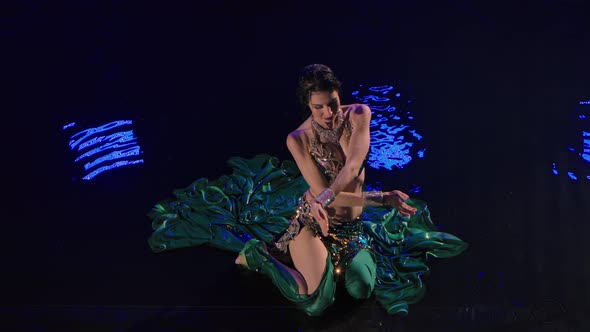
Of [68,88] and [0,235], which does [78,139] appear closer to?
[68,88]

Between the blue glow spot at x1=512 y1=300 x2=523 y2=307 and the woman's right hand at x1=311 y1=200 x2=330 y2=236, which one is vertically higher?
the woman's right hand at x1=311 y1=200 x2=330 y2=236

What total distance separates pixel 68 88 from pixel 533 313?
299 cm

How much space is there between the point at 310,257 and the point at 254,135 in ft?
2.61

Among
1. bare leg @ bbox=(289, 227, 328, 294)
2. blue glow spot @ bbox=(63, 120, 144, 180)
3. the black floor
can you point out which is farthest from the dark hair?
blue glow spot @ bbox=(63, 120, 144, 180)

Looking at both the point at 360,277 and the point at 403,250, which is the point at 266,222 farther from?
the point at 403,250

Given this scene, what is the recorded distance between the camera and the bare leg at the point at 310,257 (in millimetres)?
3406

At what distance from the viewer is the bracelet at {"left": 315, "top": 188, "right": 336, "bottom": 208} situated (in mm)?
3303

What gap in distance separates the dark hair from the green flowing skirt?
1.56 feet

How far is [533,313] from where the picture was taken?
11.8 ft

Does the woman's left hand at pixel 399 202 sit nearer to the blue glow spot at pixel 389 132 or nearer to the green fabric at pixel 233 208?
the blue glow spot at pixel 389 132

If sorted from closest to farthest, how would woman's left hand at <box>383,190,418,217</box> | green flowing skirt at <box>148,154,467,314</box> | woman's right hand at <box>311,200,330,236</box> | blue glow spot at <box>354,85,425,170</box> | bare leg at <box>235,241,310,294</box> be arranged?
woman's right hand at <box>311,200,330,236</box> → woman's left hand at <box>383,190,418,217</box> → bare leg at <box>235,241,310,294</box> → green flowing skirt at <box>148,154,467,314</box> → blue glow spot at <box>354,85,425,170</box>

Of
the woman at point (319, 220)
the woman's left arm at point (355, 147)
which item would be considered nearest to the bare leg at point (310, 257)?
the woman at point (319, 220)

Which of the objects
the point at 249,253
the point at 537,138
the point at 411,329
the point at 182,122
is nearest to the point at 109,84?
the point at 182,122

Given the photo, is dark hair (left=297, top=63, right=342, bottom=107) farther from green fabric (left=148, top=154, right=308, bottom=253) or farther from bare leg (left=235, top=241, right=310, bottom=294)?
bare leg (left=235, top=241, right=310, bottom=294)
